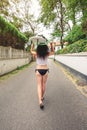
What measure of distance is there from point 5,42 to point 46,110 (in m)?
13.7

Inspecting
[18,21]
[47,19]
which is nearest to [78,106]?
[18,21]

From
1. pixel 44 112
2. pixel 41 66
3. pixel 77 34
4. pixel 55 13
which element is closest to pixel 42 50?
pixel 41 66

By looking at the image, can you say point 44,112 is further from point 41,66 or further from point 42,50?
point 42,50

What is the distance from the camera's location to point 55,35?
190ft

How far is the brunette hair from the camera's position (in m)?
8.10

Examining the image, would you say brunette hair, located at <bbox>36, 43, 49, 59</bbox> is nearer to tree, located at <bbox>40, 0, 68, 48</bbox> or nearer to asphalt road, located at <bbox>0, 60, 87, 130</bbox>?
asphalt road, located at <bbox>0, 60, 87, 130</bbox>

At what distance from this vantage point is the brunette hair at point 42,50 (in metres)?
8.10

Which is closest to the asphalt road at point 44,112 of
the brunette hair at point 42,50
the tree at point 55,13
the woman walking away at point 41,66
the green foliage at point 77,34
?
the woman walking away at point 41,66

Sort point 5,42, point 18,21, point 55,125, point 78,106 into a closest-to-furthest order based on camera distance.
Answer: point 55,125, point 78,106, point 5,42, point 18,21

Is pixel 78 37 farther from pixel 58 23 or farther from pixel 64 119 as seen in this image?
pixel 64 119

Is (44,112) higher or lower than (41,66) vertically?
lower

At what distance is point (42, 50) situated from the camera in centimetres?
817

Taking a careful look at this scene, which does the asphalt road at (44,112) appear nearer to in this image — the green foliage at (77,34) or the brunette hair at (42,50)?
the brunette hair at (42,50)

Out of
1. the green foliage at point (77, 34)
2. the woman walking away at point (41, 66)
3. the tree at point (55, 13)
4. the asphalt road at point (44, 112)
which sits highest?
the tree at point (55, 13)
